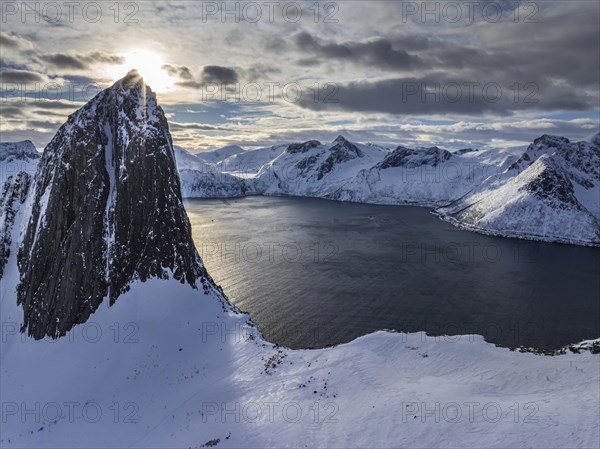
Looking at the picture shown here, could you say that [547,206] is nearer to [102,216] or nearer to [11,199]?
[102,216]

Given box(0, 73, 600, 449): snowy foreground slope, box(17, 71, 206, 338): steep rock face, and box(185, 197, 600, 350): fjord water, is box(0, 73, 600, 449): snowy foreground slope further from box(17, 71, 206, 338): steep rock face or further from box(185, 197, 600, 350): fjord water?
box(185, 197, 600, 350): fjord water

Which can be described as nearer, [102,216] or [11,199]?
[102,216]

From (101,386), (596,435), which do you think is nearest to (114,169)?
(101,386)

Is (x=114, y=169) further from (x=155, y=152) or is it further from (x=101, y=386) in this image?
(x=101, y=386)

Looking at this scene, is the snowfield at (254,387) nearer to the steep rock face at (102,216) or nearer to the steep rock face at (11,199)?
the steep rock face at (102,216)

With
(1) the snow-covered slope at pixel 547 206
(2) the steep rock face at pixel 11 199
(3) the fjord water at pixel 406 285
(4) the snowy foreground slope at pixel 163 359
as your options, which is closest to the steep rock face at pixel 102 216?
(4) the snowy foreground slope at pixel 163 359

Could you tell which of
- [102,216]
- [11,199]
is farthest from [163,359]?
[11,199]
